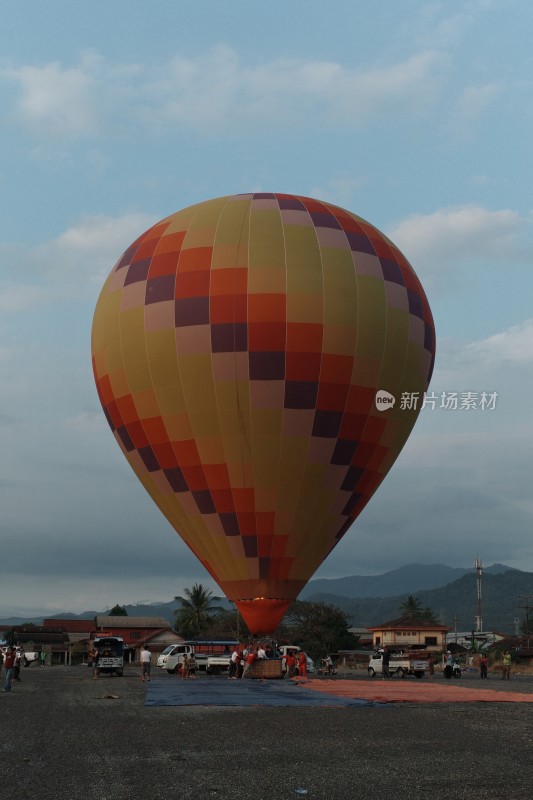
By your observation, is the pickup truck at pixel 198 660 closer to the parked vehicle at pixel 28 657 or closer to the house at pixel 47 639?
the parked vehicle at pixel 28 657

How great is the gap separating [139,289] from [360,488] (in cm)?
1092

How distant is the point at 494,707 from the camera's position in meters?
23.6

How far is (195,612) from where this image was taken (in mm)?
108500

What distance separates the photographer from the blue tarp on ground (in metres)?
24.1

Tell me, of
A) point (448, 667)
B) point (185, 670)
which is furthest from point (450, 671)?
point (185, 670)

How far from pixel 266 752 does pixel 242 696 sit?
12.1m

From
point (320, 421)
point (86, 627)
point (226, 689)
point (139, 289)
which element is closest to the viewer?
point (226, 689)

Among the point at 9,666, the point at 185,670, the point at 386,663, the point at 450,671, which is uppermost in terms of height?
the point at 9,666

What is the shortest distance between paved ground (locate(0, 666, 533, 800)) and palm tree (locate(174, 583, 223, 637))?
3383 inches

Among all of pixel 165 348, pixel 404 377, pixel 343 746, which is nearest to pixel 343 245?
pixel 404 377

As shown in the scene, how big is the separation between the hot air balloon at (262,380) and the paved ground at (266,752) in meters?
9.98

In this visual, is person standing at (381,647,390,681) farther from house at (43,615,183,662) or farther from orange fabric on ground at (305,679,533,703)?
house at (43,615,183,662)

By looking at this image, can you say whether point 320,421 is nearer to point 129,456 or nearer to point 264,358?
point 264,358

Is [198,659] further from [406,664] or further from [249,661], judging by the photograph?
[249,661]
